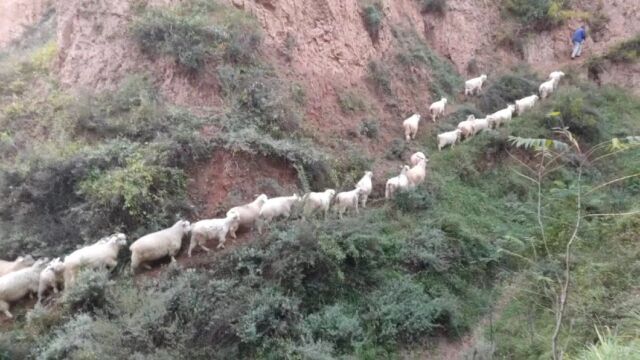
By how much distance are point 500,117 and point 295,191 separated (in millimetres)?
9095

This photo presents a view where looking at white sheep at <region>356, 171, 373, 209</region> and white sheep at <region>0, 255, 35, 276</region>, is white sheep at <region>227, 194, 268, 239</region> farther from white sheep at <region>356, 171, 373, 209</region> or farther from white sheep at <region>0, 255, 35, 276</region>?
white sheep at <region>0, 255, 35, 276</region>

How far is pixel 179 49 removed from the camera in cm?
1284

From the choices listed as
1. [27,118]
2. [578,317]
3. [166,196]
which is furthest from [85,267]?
[578,317]

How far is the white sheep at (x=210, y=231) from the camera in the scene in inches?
386

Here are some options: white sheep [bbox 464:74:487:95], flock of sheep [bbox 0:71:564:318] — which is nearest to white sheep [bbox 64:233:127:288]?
flock of sheep [bbox 0:71:564:318]

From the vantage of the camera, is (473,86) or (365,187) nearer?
(365,187)

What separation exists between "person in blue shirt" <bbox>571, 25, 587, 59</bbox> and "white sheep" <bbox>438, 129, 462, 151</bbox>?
11.0m

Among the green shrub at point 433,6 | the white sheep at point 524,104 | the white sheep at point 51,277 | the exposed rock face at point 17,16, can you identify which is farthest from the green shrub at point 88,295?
the exposed rock face at point 17,16

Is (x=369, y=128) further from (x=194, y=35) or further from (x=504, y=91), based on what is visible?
(x=504, y=91)

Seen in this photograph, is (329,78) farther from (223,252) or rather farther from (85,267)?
(85,267)

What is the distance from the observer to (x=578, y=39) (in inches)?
867

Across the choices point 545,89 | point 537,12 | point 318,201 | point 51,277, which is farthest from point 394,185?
point 537,12

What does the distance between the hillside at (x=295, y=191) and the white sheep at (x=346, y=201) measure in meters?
0.45

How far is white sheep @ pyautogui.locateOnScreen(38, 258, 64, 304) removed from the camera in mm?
8812
